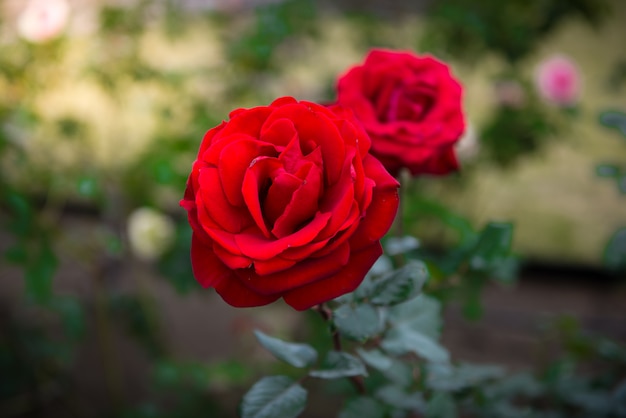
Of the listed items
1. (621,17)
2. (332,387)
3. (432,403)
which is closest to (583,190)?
(621,17)

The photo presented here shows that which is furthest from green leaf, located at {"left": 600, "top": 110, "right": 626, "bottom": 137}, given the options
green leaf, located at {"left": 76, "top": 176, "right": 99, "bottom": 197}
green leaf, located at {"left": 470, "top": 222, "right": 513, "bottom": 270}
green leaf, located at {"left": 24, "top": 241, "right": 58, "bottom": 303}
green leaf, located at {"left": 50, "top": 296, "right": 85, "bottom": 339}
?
green leaf, located at {"left": 50, "top": 296, "right": 85, "bottom": 339}

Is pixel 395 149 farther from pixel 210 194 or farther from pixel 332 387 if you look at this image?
pixel 332 387

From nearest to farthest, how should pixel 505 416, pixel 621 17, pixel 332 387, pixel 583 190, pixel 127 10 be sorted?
pixel 505 416, pixel 332 387, pixel 127 10, pixel 621 17, pixel 583 190

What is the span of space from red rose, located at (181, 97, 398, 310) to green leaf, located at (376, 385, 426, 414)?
0.74 feet

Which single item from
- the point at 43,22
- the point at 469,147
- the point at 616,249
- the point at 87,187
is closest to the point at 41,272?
the point at 87,187

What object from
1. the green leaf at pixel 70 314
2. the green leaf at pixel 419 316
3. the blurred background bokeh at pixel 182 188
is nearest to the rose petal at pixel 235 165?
the green leaf at pixel 419 316

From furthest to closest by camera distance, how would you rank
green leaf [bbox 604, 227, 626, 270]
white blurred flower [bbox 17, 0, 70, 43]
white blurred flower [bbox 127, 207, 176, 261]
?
white blurred flower [bbox 127, 207, 176, 261] → white blurred flower [bbox 17, 0, 70, 43] → green leaf [bbox 604, 227, 626, 270]

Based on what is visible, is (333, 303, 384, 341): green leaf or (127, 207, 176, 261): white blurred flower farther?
(127, 207, 176, 261): white blurred flower

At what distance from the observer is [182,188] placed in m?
1.06

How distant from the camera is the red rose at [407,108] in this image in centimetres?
48

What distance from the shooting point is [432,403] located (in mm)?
520

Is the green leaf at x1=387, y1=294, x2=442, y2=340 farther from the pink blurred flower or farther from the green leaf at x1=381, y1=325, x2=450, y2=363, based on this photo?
the pink blurred flower

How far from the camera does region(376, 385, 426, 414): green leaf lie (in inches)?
20.9

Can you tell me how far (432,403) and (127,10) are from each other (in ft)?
3.47
